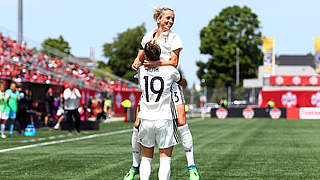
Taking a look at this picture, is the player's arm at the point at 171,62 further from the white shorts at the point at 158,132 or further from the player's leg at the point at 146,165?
the player's leg at the point at 146,165

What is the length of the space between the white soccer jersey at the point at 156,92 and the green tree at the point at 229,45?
69.8m

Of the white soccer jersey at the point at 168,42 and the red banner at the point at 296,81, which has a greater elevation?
the red banner at the point at 296,81

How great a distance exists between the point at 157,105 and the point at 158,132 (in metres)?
0.29

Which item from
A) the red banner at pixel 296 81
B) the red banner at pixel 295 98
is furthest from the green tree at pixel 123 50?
the red banner at pixel 295 98

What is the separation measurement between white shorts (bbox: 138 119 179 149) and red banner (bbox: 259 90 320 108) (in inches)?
1892

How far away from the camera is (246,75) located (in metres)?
79.7

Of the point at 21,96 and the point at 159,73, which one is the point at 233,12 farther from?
the point at 159,73

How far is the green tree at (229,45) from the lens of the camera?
3024 inches

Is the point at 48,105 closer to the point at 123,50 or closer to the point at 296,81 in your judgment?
the point at 296,81

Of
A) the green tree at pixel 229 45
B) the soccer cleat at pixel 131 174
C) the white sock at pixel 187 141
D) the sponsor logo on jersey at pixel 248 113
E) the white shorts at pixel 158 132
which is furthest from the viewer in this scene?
the green tree at pixel 229 45

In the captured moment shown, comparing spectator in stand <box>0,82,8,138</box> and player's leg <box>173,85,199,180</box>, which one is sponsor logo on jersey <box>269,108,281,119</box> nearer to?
spectator in stand <box>0,82,8,138</box>

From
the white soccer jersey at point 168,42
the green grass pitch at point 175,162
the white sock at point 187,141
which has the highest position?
the white soccer jersey at point 168,42

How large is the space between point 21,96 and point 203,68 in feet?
199

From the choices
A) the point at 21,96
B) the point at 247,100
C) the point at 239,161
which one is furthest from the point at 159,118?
the point at 247,100
